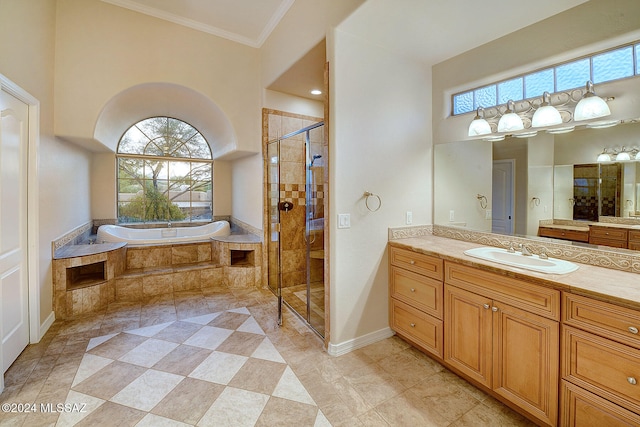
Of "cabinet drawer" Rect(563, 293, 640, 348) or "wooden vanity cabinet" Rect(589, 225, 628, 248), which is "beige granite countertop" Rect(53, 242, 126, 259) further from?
"wooden vanity cabinet" Rect(589, 225, 628, 248)

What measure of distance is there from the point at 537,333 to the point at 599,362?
9.7 inches

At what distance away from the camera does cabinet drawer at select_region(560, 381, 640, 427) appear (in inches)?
47.9

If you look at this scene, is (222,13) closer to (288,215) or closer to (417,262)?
(288,215)

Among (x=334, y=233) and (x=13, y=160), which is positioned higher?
(x=13, y=160)

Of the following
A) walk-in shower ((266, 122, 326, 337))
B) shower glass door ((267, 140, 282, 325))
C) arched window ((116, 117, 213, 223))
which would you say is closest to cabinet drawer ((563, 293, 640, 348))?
walk-in shower ((266, 122, 326, 337))

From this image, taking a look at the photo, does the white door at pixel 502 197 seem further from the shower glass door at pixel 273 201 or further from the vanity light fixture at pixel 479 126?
the shower glass door at pixel 273 201

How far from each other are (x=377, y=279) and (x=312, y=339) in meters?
0.80

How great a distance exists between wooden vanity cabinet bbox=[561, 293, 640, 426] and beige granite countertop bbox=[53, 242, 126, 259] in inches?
161

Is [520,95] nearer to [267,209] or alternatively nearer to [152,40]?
[267,209]

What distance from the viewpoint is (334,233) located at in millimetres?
2223

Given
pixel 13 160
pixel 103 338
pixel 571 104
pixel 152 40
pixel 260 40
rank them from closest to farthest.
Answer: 1. pixel 571 104
2. pixel 13 160
3. pixel 103 338
4. pixel 152 40
5. pixel 260 40

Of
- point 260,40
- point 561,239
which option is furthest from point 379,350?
point 260,40

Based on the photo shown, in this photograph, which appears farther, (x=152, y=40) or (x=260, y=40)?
(x=260, y=40)

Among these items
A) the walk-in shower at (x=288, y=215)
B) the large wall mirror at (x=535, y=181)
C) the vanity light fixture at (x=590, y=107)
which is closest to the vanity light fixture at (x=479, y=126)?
the large wall mirror at (x=535, y=181)
